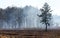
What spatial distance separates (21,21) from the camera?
100188 millimetres

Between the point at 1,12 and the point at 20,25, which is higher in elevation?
the point at 1,12

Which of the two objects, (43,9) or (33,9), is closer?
(43,9)

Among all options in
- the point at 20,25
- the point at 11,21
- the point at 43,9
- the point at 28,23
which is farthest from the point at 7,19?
the point at 43,9

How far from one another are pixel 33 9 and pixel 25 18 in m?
16.3

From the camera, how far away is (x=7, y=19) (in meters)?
97.4

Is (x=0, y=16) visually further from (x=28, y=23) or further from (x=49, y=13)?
(x=49, y=13)

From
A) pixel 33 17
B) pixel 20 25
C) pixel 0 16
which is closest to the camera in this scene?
pixel 0 16

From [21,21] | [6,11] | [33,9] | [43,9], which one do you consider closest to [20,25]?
[21,21]

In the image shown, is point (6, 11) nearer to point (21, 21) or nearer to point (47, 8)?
point (21, 21)

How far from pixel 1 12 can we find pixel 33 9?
1141 inches

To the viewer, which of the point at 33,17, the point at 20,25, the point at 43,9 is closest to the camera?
the point at 43,9

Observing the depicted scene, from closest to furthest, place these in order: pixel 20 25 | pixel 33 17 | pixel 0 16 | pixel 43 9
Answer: pixel 43 9
pixel 0 16
pixel 20 25
pixel 33 17

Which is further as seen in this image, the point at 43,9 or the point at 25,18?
the point at 25,18

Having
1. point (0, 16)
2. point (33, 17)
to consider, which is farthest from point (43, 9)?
point (33, 17)
